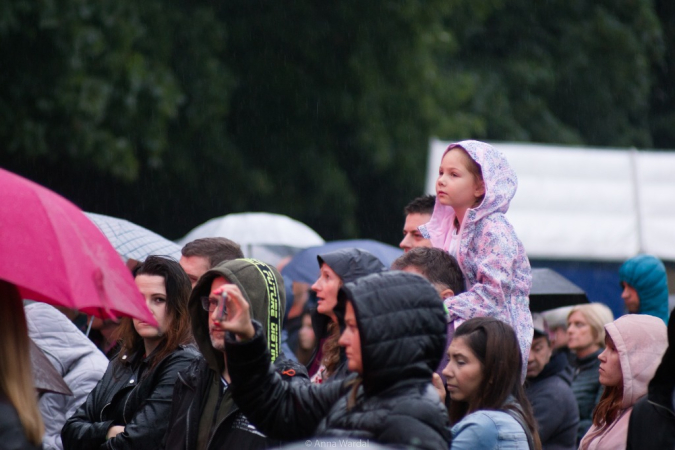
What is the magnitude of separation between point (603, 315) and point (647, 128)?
46.8ft

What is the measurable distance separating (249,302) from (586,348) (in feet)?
12.5

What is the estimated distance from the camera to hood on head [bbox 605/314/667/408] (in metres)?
4.57

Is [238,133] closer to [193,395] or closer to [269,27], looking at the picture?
[269,27]

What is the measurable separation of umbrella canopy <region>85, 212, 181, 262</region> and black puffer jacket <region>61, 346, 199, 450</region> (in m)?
1.29

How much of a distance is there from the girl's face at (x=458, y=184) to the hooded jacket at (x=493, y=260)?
62 millimetres

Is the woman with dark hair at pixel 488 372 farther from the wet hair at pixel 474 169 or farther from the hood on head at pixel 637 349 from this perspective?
the wet hair at pixel 474 169

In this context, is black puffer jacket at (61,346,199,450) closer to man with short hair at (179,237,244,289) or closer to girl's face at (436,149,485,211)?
man with short hair at (179,237,244,289)

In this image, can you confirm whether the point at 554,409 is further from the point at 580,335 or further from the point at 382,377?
the point at 382,377

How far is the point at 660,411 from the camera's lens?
390 centimetres

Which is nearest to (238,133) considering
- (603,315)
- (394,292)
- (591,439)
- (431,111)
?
(431,111)

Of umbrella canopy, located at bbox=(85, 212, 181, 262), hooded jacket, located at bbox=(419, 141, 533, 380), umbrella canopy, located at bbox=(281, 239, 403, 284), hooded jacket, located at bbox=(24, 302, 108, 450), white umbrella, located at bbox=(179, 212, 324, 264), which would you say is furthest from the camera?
white umbrella, located at bbox=(179, 212, 324, 264)

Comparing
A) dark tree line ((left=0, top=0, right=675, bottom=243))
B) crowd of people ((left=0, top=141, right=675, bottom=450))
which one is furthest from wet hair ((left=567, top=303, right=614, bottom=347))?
dark tree line ((left=0, top=0, right=675, bottom=243))

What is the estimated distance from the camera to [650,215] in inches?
491

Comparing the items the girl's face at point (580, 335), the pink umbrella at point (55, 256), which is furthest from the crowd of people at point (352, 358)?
the girl's face at point (580, 335)
